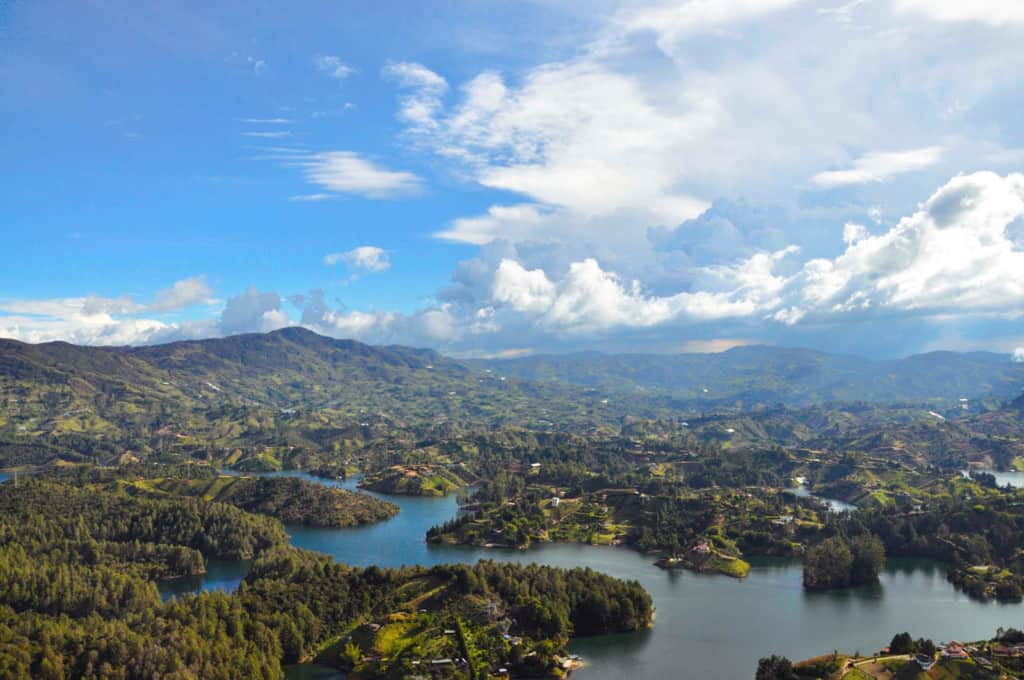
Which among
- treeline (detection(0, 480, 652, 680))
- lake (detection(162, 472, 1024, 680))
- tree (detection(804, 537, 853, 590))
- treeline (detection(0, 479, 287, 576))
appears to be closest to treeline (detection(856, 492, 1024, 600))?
lake (detection(162, 472, 1024, 680))

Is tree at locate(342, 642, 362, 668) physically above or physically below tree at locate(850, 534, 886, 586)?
above

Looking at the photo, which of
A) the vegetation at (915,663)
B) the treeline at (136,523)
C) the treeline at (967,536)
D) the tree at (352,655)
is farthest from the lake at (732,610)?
the treeline at (136,523)

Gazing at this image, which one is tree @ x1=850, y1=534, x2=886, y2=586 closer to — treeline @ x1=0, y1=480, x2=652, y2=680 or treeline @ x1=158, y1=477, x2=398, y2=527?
treeline @ x1=0, y1=480, x2=652, y2=680

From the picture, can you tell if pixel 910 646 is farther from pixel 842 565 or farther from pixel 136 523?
pixel 136 523

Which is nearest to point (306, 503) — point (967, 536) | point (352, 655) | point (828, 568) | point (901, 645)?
point (352, 655)

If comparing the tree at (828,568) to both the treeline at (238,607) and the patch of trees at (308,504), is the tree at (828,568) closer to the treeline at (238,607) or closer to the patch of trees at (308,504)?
the treeline at (238,607)

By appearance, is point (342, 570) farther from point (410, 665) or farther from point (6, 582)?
point (6, 582)

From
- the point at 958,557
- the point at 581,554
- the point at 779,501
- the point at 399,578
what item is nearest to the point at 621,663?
the point at 399,578

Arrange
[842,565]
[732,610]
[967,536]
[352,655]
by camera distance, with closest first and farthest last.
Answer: [352,655], [732,610], [842,565], [967,536]

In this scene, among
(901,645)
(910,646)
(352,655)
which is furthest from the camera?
(352,655)

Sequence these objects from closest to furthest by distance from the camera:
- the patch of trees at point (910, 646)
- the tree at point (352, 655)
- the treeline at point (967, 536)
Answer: the patch of trees at point (910, 646) → the tree at point (352, 655) → the treeline at point (967, 536)
